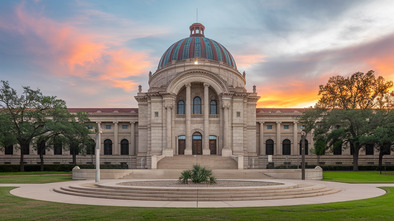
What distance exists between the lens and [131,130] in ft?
232

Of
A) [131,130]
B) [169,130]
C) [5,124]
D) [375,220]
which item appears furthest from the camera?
[131,130]

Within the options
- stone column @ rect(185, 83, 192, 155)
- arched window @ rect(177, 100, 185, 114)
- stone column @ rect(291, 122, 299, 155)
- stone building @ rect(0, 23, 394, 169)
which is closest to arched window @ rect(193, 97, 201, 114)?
stone building @ rect(0, 23, 394, 169)

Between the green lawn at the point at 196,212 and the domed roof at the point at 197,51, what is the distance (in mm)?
54340

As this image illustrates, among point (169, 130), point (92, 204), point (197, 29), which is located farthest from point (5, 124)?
point (197, 29)

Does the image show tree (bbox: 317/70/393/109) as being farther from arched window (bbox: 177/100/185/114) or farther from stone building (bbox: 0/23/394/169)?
arched window (bbox: 177/100/185/114)

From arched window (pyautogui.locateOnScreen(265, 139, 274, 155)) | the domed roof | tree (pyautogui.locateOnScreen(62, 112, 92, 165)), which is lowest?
arched window (pyautogui.locateOnScreen(265, 139, 274, 155))

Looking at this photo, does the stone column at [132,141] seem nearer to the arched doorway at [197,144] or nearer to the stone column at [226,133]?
the arched doorway at [197,144]

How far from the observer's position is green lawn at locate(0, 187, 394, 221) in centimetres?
1356

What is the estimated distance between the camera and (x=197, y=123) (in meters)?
59.9

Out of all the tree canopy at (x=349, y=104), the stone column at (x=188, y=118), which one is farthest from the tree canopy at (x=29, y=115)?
the tree canopy at (x=349, y=104)

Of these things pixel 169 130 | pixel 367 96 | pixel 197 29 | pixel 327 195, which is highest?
pixel 197 29

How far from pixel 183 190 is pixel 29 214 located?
27.7 ft

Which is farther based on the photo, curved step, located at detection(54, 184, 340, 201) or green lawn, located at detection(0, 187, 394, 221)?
curved step, located at detection(54, 184, 340, 201)

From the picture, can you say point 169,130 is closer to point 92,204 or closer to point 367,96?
point 367,96
